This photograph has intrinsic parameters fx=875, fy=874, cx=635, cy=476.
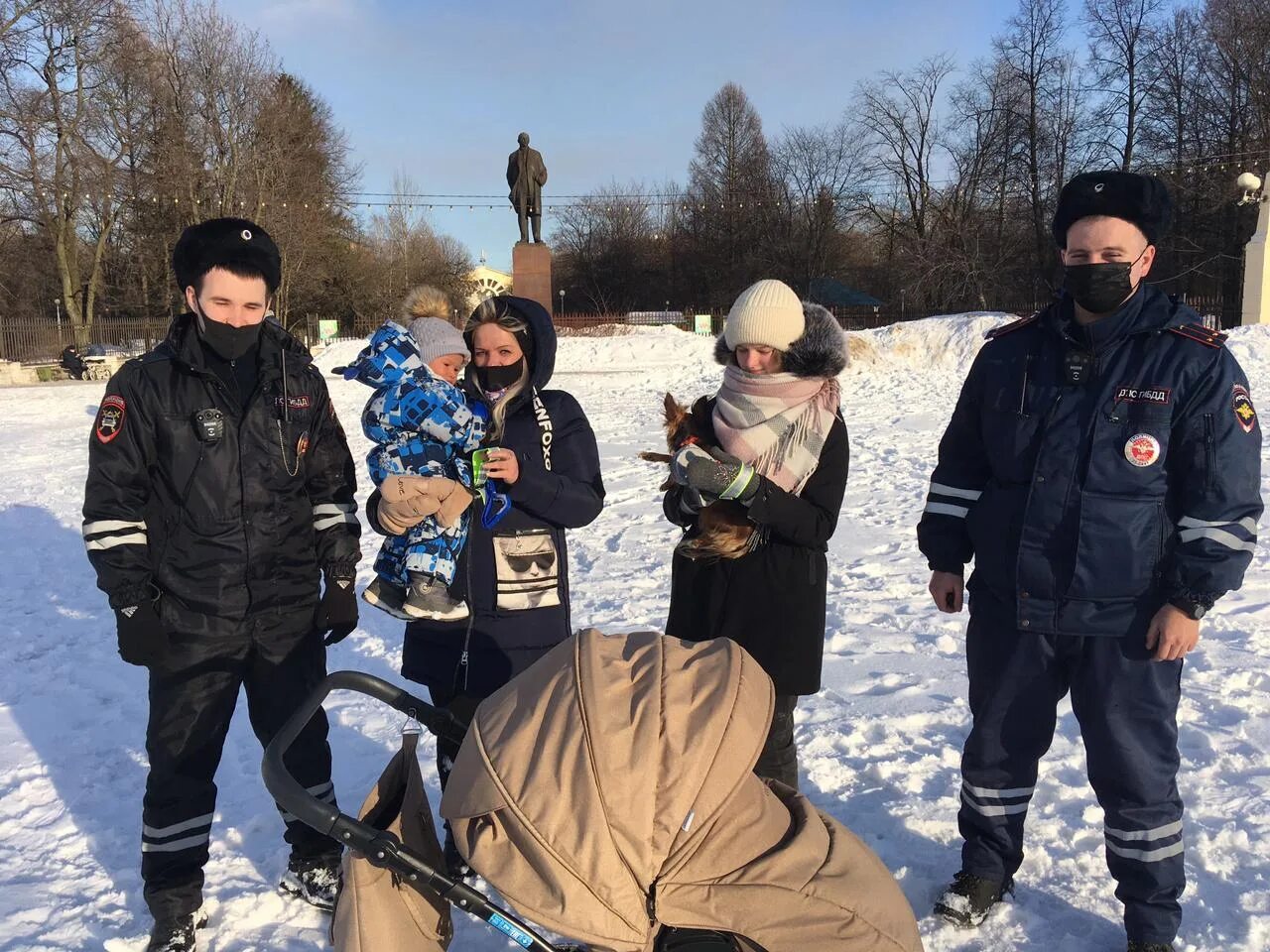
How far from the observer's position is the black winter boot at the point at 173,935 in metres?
2.68

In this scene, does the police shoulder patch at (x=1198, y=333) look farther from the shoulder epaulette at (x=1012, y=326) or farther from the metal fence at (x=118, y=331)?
the metal fence at (x=118, y=331)

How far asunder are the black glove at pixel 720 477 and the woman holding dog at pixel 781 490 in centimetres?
8

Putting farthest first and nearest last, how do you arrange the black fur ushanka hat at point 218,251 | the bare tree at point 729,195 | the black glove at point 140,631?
the bare tree at point 729,195, the black fur ushanka hat at point 218,251, the black glove at point 140,631

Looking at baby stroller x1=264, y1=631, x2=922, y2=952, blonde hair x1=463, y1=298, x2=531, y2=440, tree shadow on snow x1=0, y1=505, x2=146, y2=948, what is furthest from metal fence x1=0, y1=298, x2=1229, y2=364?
baby stroller x1=264, y1=631, x2=922, y2=952

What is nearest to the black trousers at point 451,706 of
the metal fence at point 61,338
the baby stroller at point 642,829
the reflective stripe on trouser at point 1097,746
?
the baby stroller at point 642,829

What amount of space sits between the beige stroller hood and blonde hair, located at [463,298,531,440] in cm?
131

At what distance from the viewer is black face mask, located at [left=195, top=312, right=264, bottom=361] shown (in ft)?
8.93

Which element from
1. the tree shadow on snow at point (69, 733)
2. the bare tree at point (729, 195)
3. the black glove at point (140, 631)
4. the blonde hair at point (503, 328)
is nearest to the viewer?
the black glove at point (140, 631)

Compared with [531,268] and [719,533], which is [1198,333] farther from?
[531,268]

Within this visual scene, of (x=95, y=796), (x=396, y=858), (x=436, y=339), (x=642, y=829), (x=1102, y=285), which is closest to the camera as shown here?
(x=642, y=829)

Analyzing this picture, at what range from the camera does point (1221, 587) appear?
2303mm

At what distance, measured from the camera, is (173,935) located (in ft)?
8.84

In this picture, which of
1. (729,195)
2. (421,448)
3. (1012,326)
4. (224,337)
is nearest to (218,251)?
(224,337)

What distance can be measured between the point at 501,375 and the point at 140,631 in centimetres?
134
